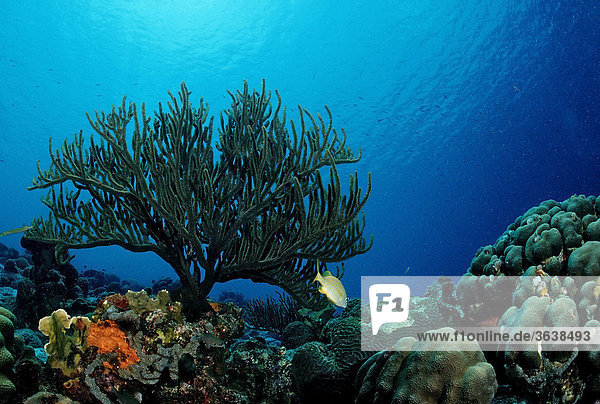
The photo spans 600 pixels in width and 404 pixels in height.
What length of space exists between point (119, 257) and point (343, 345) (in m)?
154

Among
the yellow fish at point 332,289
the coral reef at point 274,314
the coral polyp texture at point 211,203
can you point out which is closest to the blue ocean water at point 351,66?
the coral reef at point 274,314

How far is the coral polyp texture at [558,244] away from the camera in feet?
11.3

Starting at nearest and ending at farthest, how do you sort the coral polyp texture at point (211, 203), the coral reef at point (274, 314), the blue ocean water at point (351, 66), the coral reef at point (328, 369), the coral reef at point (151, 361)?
the coral reef at point (151, 361)
the coral reef at point (328, 369)
the coral polyp texture at point (211, 203)
the coral reef at point (274, 314)
the blue ocean water at point (351, 66)

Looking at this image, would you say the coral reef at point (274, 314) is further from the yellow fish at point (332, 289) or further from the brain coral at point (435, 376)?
the brain coral at point (435, 376)

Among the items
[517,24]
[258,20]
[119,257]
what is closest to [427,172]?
[517,24]

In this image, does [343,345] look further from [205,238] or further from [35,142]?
[35,142]

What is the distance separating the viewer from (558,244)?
152 inches

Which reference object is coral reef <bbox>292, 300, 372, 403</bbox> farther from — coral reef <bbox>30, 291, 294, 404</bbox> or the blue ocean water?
the blue ocean water

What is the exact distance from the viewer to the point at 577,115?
44031mm

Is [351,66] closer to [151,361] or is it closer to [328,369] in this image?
[328,369]

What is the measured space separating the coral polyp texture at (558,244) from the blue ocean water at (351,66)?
24.2 m

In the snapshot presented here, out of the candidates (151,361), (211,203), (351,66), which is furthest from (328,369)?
(351,66)

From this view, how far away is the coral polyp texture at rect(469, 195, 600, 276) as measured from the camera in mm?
3430

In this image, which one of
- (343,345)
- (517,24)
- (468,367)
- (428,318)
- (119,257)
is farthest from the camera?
(119,257)
